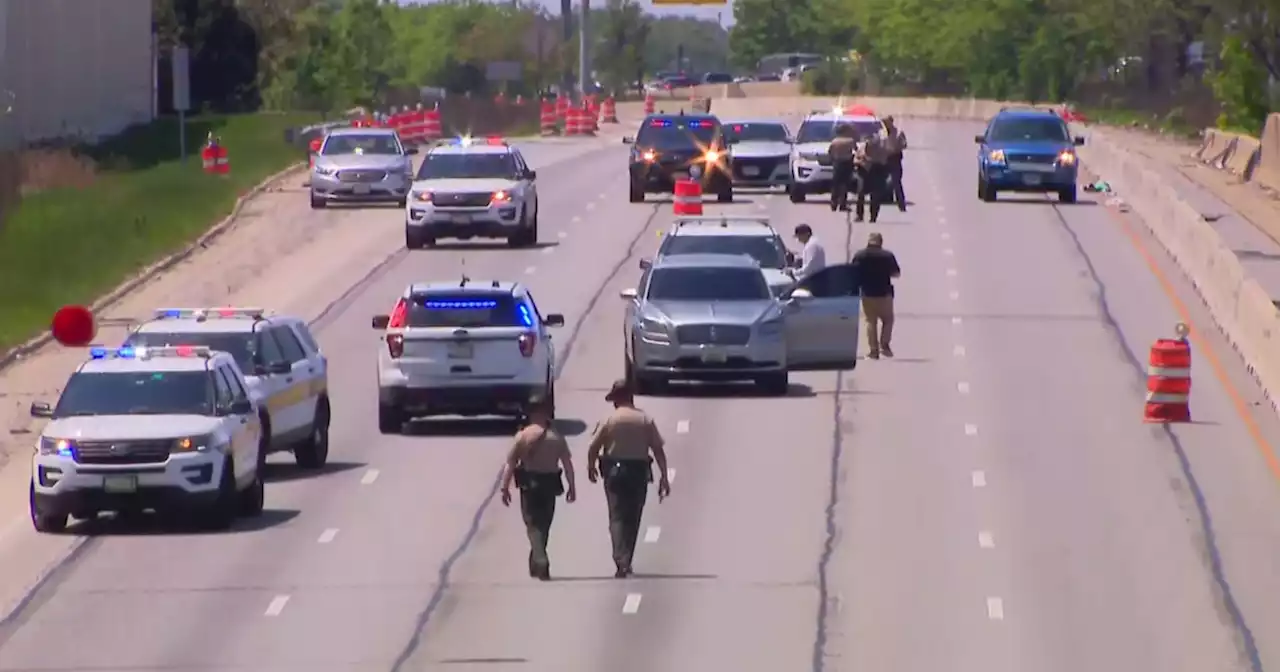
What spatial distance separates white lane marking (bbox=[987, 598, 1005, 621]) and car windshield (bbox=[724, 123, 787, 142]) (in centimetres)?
3662

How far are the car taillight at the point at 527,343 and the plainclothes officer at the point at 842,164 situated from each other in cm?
2088

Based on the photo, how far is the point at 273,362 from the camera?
25.3 meters

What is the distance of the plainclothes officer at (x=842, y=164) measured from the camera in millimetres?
47469

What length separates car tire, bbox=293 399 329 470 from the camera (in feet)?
84.2

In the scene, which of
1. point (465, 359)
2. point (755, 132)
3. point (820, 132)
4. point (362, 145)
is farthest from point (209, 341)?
point (755, 132)

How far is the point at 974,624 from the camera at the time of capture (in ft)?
59.5

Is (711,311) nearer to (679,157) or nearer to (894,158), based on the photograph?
(894,158)

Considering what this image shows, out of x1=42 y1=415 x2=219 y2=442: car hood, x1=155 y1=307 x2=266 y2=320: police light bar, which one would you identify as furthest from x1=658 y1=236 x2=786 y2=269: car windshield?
x1=42 y1=415 x2=219 y2=442: car hood

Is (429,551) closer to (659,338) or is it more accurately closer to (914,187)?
(659,338)

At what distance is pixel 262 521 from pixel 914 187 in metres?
35.8

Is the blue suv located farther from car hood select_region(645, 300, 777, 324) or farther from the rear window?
the rear window

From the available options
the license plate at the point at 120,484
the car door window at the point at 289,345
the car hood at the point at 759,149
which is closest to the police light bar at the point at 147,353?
the license plate at the point at 120,484

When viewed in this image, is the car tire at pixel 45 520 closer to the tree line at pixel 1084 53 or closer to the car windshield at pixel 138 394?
the car windshield at pixel 138 394

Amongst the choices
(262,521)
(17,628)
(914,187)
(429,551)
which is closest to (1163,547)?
(429,551)
